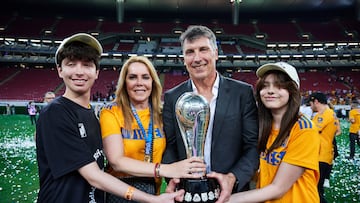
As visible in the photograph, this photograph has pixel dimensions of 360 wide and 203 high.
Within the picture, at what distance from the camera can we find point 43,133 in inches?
74.7

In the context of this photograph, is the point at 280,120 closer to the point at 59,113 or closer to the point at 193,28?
the point at 193,28

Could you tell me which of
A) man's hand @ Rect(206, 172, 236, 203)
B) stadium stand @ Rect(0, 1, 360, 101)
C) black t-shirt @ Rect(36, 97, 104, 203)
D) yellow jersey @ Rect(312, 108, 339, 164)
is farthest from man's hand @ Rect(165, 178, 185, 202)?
stadium stand @ Rect(0, 1, 360, 101)

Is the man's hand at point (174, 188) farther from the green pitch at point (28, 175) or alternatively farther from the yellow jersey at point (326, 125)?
the green pitch at point (28, 175)

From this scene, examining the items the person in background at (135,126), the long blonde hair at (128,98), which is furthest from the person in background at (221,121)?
the long blonde hair at (128,98)

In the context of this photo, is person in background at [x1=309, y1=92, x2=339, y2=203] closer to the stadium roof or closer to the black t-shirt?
the black t-shirt

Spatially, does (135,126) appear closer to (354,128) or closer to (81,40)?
(81,40)

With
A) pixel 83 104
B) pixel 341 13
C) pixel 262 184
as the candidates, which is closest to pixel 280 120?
pixel 262 184

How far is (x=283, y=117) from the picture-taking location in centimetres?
221

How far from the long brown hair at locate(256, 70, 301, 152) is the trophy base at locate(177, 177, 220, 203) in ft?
2.05

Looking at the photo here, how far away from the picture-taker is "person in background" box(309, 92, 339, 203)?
17.5 feet

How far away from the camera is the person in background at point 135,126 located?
7.24 ft

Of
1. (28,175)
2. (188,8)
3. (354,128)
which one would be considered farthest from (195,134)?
(188,8)

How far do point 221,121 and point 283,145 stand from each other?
48 centimetres

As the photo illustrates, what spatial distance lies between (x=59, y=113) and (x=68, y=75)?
296 mm
